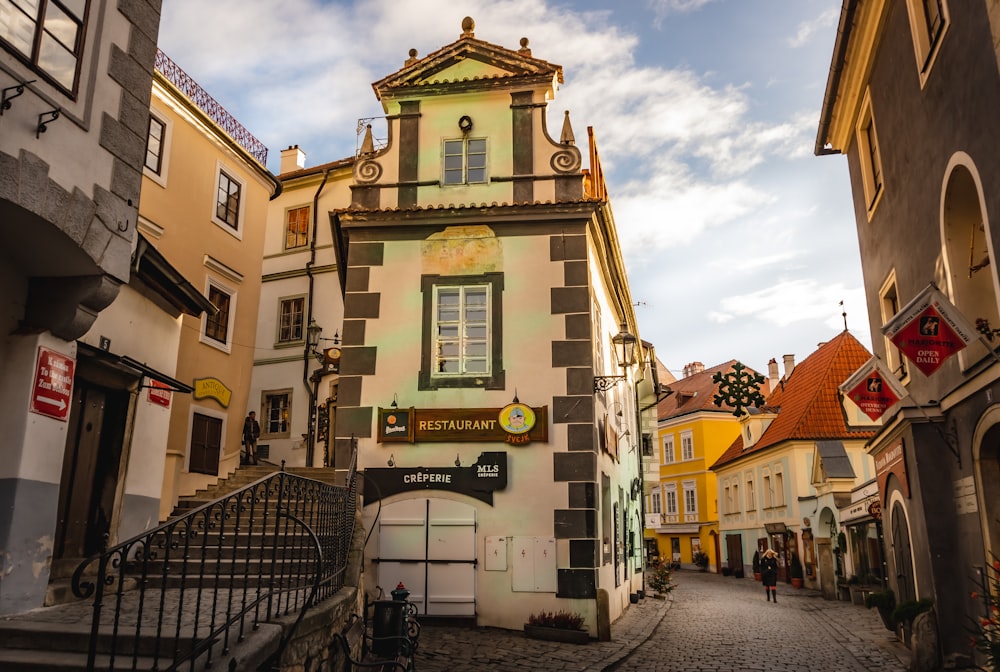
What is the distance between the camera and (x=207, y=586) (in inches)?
352

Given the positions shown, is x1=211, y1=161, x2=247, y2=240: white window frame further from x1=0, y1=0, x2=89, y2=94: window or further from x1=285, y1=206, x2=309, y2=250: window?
x1=0, y1=0, x2=89, y2=94: window

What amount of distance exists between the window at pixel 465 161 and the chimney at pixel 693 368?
5525cm

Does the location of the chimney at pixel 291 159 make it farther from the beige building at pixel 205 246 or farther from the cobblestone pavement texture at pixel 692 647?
the cobblestone pavement texture at pixel 692 647

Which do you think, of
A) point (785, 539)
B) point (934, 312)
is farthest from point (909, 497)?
point (785, 539)

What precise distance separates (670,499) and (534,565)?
45121 mm

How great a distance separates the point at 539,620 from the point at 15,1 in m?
10.9

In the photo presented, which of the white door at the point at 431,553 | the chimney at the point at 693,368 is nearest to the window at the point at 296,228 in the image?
the white door at the point at 431,553

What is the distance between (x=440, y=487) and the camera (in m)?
14.2

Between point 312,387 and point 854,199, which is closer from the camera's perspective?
point 854,199

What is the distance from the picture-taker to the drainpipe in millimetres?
23703

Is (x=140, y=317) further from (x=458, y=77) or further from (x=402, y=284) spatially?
(x=458, y=77)

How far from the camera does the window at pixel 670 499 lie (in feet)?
184

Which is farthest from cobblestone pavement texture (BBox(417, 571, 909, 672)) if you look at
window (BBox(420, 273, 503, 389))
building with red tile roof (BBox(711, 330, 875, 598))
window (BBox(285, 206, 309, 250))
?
window (BBox(285, 206, 309, 250))

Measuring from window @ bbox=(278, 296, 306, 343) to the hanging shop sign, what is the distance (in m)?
11.7
